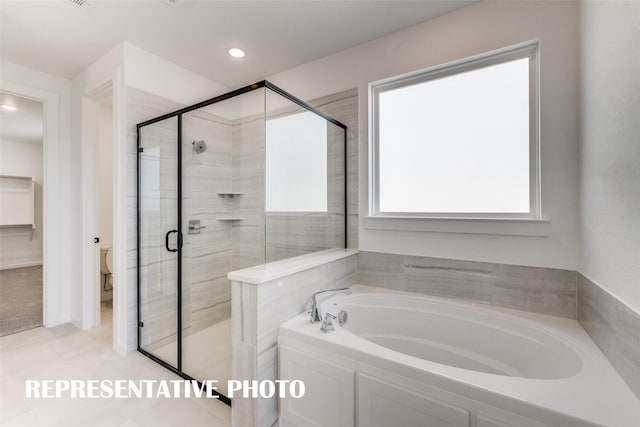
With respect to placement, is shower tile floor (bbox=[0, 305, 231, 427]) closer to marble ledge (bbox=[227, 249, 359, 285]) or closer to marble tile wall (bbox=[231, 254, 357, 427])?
marble tile wall (bbox=[231, 254, 357, 427])

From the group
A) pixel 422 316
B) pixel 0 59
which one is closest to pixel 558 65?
pixel 422 316

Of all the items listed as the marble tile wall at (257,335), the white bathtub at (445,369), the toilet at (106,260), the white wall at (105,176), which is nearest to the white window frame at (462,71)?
the white bathtub at (445,369)

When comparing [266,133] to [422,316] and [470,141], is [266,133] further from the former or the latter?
[422,316]

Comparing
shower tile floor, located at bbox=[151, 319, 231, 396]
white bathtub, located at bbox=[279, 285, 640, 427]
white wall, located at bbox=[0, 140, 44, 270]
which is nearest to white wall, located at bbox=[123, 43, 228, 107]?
shower tile floor, located at bbox=[151, 319, 231, 396]

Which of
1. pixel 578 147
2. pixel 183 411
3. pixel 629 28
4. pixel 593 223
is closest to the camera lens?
pixel 629 28

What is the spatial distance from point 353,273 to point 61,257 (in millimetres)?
2957

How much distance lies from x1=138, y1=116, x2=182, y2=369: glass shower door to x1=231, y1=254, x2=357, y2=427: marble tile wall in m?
1.00

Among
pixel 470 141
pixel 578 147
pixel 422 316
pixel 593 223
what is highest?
pixel 470 141

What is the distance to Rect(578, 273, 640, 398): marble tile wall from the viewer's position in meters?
0.94

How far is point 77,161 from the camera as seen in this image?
9.00ft

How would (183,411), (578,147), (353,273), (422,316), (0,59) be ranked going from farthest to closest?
1. (0,59)
2. (353,273)
3. (422,316)
4. (183,411)
5. (578,147)

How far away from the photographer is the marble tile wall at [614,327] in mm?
936

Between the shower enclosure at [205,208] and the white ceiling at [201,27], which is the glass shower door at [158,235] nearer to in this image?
the shower enclosure at [205,208]

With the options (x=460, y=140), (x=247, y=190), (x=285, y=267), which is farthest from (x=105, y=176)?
(x=460, y=140)
